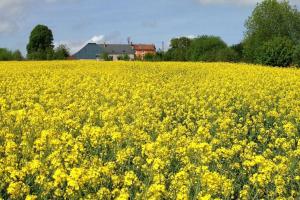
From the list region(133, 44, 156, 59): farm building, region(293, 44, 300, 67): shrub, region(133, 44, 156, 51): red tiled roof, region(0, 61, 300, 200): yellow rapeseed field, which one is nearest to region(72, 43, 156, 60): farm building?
region(133, 44, 156, 59): farm building

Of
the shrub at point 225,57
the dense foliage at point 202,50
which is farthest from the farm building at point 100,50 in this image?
the shrub at point 225,57

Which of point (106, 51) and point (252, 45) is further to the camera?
point (106, 51)

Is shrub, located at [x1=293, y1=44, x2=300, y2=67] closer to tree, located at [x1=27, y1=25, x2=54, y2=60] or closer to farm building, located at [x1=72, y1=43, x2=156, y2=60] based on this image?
tree, located at [x1=27, y1=25, x2=54, y2=60]

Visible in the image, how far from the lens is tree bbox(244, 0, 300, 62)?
Result: 65.4 metres

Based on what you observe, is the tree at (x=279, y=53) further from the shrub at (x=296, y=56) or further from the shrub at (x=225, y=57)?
the shrub at (x=225, y=57)

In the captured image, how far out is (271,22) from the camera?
6569 cm

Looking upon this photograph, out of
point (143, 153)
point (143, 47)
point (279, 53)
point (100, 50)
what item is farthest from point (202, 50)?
point (143, 47)

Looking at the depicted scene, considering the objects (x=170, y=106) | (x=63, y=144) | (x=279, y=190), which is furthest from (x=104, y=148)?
(x=170, y=106)

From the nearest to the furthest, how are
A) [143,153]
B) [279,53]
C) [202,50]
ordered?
[143,153] < [279,53] < [202,50]

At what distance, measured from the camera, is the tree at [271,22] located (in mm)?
65438

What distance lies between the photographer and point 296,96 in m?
13.0

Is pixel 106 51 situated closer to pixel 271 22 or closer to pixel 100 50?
pixel 100 50

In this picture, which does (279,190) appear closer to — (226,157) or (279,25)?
(226,157)

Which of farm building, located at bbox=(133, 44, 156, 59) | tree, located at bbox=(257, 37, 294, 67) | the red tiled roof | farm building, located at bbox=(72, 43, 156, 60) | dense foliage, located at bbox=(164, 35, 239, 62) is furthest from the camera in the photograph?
the red tiled roof
